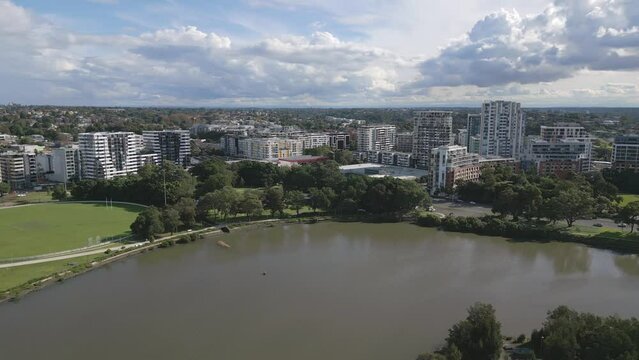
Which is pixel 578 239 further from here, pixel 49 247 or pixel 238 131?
pixel 238 131

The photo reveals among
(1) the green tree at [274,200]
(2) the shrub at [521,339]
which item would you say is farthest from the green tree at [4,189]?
(2) the shrub at [521,339]

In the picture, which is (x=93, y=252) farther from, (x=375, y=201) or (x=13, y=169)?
(x=13, y=169)

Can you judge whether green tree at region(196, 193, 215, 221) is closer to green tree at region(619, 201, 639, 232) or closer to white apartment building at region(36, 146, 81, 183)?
white apartment building at region(36, 146, 81, 183)

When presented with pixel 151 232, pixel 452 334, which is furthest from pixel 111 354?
pixel 151 232

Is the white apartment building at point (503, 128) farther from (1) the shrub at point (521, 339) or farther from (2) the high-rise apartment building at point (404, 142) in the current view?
(1) the shrub at point (521, 339)

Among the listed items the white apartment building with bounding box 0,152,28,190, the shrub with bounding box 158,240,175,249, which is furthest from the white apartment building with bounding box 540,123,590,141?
the white apartment building with bounding box 0,152,28,190

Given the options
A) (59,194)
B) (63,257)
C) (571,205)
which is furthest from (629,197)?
(59,194)
